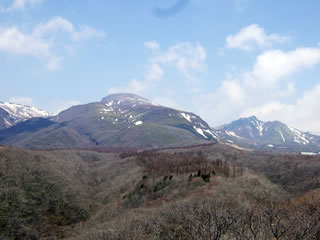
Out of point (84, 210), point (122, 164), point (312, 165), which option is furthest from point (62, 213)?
point (312, 165)

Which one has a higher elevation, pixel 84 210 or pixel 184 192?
pixel 184 192

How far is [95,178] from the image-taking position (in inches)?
6614

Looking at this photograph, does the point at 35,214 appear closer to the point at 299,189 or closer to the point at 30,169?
the point at 30,169

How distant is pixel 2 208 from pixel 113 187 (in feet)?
173

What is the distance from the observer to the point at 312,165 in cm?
14062

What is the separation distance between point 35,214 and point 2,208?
33.4 feet

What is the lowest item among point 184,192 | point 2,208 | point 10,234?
point 10,234

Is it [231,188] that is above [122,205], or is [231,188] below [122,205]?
above

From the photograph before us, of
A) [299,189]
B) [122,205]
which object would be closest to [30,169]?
[122,205]

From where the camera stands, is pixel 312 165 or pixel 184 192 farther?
pixel 312 165

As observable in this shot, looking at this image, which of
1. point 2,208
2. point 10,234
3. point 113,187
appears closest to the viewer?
point 10,234

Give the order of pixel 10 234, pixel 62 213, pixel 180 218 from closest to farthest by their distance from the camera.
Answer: pixel 180 218, pixel 10 234, pixel 62 213

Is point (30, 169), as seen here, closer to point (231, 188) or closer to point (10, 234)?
point (10, 234)

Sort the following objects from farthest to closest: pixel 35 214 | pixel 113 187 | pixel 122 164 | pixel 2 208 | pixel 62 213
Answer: pixel 122 164
pixel 113 187
pixel 62 213
pixel 35 214
pixel 2 208
